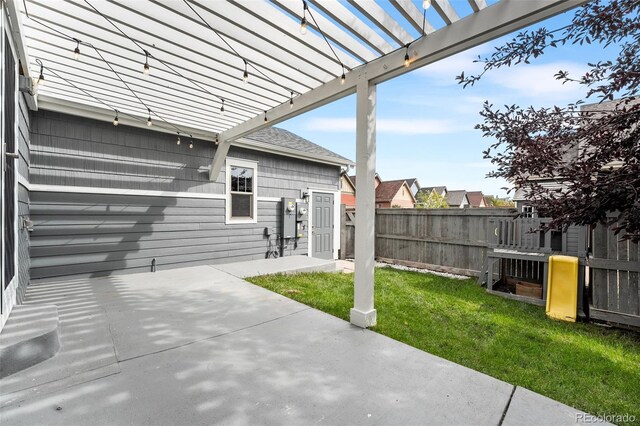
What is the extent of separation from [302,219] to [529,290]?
496 cm

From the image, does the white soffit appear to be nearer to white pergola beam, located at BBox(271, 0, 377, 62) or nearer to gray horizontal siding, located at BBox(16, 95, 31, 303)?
white pergola beam, located at BBox(271, 0, 377, 62)

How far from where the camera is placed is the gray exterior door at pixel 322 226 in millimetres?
7895

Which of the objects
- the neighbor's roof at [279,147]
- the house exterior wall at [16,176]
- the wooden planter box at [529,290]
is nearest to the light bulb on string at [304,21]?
the house exterior wall at [16,176]

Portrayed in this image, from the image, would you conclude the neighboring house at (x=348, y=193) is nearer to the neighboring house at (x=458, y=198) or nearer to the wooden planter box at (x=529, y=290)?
the wooden planter box at (x=529, y=290)

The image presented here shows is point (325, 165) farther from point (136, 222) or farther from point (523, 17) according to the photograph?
point (523, 17)

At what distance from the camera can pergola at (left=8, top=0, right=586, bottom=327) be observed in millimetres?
2359

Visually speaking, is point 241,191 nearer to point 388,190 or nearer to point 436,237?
point 436,237

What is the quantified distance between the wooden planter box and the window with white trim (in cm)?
Result: 533

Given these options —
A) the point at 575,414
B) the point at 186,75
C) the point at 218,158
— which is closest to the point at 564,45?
the point at 575,414

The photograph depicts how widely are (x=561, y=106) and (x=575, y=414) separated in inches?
85.6

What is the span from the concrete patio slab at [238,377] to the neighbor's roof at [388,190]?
24521 mm

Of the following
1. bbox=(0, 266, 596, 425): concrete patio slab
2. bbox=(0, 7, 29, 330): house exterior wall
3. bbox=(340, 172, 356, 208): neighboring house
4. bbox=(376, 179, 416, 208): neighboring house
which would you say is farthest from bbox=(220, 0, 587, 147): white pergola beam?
bbox=(376, 179, 416, 208): neighboring house

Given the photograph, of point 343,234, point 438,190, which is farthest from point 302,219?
point 438,190

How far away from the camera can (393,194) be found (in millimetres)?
26969
